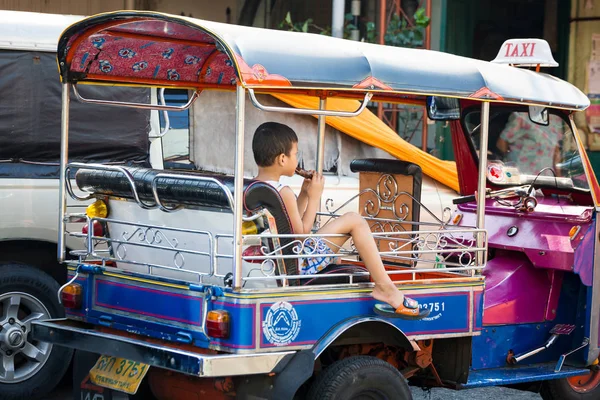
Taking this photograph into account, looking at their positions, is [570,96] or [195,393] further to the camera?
[570,96]

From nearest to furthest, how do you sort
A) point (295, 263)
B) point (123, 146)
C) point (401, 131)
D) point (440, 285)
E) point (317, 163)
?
point (295, 263)
point (440, 285)
point (317, 163)
point (123, 146)
point (401, 131)

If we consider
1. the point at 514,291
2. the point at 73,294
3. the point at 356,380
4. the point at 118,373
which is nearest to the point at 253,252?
the point at 356,380

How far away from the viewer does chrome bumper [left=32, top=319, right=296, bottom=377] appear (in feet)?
14.1

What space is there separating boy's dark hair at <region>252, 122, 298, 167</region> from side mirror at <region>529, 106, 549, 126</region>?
5.98 ft

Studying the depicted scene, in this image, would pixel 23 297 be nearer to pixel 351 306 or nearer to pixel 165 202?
→ pixel 165 202

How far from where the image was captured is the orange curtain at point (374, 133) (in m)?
7.62

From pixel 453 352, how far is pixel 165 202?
178cm

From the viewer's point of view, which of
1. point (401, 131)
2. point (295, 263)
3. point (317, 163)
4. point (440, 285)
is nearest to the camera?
point (295, 263)

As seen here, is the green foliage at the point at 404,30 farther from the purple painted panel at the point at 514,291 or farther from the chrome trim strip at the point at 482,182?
the chrome trim strip at the point at 482,182

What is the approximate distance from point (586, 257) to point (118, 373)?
273 centimetres

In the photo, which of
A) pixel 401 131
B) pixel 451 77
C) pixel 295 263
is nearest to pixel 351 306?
pixel 295 263

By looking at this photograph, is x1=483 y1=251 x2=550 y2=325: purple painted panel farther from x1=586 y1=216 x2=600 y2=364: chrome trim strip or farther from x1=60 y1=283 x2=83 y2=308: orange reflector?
x1=60 y1=283 x2=83 y2=308: orange reflector

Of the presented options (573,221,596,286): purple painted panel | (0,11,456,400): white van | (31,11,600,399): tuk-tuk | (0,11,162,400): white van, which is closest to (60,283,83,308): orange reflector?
(31,11,600,399): tuk-tuk

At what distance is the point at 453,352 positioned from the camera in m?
5.41
